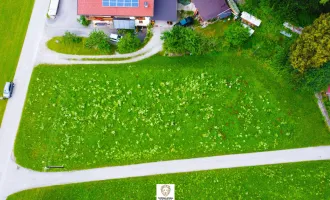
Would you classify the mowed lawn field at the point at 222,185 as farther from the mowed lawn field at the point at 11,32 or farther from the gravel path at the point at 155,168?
the mowed lawn field at the point at 11,32

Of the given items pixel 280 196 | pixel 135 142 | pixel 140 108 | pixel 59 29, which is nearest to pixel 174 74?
pixel 140 108

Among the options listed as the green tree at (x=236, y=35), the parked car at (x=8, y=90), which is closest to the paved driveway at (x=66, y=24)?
the parked car at (x=8, y=90)

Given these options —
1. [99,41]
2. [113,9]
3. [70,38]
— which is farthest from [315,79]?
Answer: [70,38]

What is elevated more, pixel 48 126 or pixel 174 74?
pixel 174 74

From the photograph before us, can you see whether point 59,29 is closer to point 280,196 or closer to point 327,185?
point 280,196

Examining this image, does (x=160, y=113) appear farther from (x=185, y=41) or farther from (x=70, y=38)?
(x=70, y=38)

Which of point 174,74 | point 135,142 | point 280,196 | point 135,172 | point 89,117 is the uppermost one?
point 174,74
